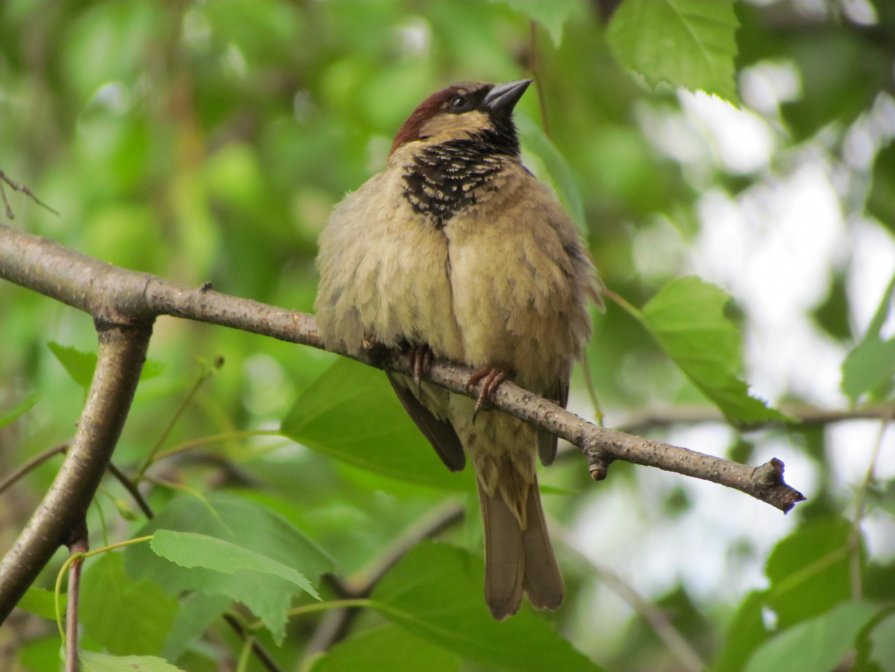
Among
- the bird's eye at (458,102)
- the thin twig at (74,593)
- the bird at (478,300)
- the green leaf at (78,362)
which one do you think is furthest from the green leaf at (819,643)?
the bird's eye at (458,102)

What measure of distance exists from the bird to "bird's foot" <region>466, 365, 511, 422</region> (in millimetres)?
13

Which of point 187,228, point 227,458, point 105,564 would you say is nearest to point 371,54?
point 187,228

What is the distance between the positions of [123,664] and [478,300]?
1.24m

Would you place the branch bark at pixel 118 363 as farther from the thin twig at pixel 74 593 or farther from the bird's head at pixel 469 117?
the bird's head at pixel 469 117

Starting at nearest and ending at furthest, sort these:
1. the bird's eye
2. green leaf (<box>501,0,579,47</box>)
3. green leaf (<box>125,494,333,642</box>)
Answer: green leaf (<box>125,494,333,642</box>), green leaf (<box>501,0,579,47</box>), the bird's eye

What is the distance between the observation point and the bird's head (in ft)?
11.0

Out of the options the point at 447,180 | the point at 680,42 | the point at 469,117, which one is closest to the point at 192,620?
the point at 447,180

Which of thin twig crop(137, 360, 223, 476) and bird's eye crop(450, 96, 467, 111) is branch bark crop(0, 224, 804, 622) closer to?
thin twig crop(137, 360, 223, 476)

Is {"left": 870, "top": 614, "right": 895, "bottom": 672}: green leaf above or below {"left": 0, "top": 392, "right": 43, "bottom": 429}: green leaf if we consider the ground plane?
above

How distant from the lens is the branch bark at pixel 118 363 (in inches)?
75.9

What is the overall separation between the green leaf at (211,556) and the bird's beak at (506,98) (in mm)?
1915

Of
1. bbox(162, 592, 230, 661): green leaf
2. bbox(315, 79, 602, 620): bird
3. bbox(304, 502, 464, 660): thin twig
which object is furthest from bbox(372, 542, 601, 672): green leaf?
bbox(304, 502, 464, 660): thin twig

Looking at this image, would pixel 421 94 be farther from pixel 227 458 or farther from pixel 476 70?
pixel 227 458

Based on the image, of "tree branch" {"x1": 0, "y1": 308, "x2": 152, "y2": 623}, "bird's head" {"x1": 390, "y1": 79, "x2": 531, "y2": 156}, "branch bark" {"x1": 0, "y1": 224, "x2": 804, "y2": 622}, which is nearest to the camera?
"branch bark" {"x1": 0, "y1": 224, "x2": 804, "y2": 622}
